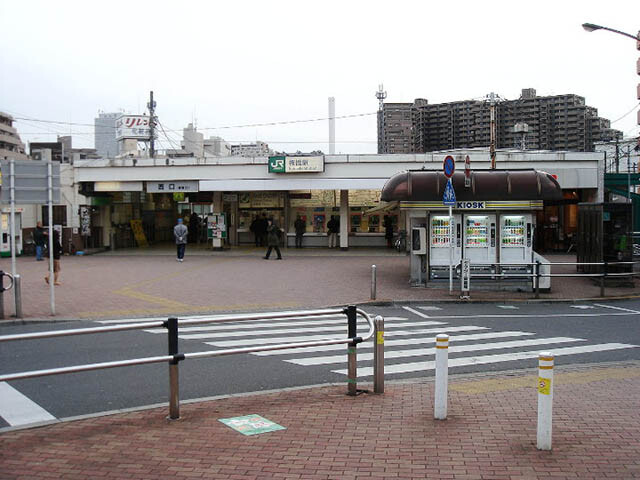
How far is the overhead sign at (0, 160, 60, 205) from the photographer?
14.4 meters

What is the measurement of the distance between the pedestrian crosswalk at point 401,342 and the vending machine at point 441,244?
5.21 meters

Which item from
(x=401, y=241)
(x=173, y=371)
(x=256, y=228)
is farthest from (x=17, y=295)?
(x=256, y=228)

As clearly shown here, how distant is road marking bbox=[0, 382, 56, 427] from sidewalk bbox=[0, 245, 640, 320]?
22.7 ft

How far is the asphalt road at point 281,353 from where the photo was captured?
26.0 ft

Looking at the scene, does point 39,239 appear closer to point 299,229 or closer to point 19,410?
point 299,229

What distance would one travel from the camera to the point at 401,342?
11.6m

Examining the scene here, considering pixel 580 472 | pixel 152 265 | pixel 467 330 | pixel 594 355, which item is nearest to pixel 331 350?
pixel 467 330

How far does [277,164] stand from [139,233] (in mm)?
10790

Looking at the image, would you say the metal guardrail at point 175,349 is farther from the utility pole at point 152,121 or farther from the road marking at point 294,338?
the utility pole at point 152,121

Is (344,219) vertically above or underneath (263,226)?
above

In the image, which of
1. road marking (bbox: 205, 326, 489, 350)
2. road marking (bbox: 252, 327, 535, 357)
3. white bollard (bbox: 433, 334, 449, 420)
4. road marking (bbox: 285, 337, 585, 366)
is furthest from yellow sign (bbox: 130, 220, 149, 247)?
white bollard (bbox: 433, 334, 449, 420)

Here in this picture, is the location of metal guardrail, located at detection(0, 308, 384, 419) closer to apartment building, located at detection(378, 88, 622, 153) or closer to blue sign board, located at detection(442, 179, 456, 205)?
blue sign board, located at detection(442, 179, 456, 205)

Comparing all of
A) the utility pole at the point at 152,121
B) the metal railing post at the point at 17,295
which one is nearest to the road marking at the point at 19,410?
the metal railing post at the point at 17,295

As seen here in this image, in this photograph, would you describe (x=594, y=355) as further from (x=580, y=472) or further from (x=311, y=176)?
(x=311, y=176)
